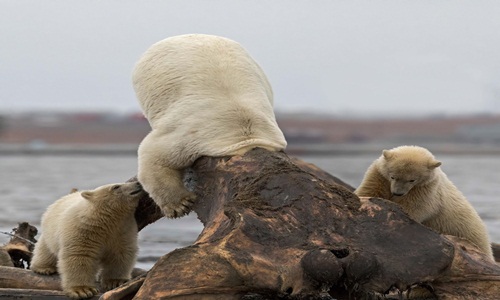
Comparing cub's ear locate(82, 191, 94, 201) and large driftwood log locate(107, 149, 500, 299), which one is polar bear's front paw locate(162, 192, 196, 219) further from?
cub's ear locate(82, 191, 94, 201)

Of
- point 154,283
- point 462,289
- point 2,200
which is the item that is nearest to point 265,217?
point 154,283

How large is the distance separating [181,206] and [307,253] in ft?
4.46

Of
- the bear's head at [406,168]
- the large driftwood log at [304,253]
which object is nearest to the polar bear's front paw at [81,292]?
the large driftwood log at [304,253]

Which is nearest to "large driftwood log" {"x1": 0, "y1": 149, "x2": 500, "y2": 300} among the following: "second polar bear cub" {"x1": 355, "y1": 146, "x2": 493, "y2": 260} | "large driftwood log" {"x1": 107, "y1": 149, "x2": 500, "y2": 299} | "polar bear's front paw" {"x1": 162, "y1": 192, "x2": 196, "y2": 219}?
"large driftwood log" {"x1": 107, "y1": 149, "x2": 500, "y2": 299}

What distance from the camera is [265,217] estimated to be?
19.8ft

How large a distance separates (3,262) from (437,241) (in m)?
4.12

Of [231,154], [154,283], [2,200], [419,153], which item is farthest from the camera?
[2,200]

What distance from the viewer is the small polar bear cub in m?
7.65

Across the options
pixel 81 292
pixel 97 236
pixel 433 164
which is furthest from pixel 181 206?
pixel 433 164

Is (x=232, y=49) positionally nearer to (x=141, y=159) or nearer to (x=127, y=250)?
(x=141, y=159)

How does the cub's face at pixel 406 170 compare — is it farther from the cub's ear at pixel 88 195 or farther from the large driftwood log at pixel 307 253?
the cub's ear at pixel 88 195

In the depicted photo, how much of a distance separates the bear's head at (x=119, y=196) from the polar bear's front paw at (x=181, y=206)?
3.34 feet

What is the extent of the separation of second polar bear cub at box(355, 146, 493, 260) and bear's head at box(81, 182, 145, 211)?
1.69m

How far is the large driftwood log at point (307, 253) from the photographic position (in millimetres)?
5680
